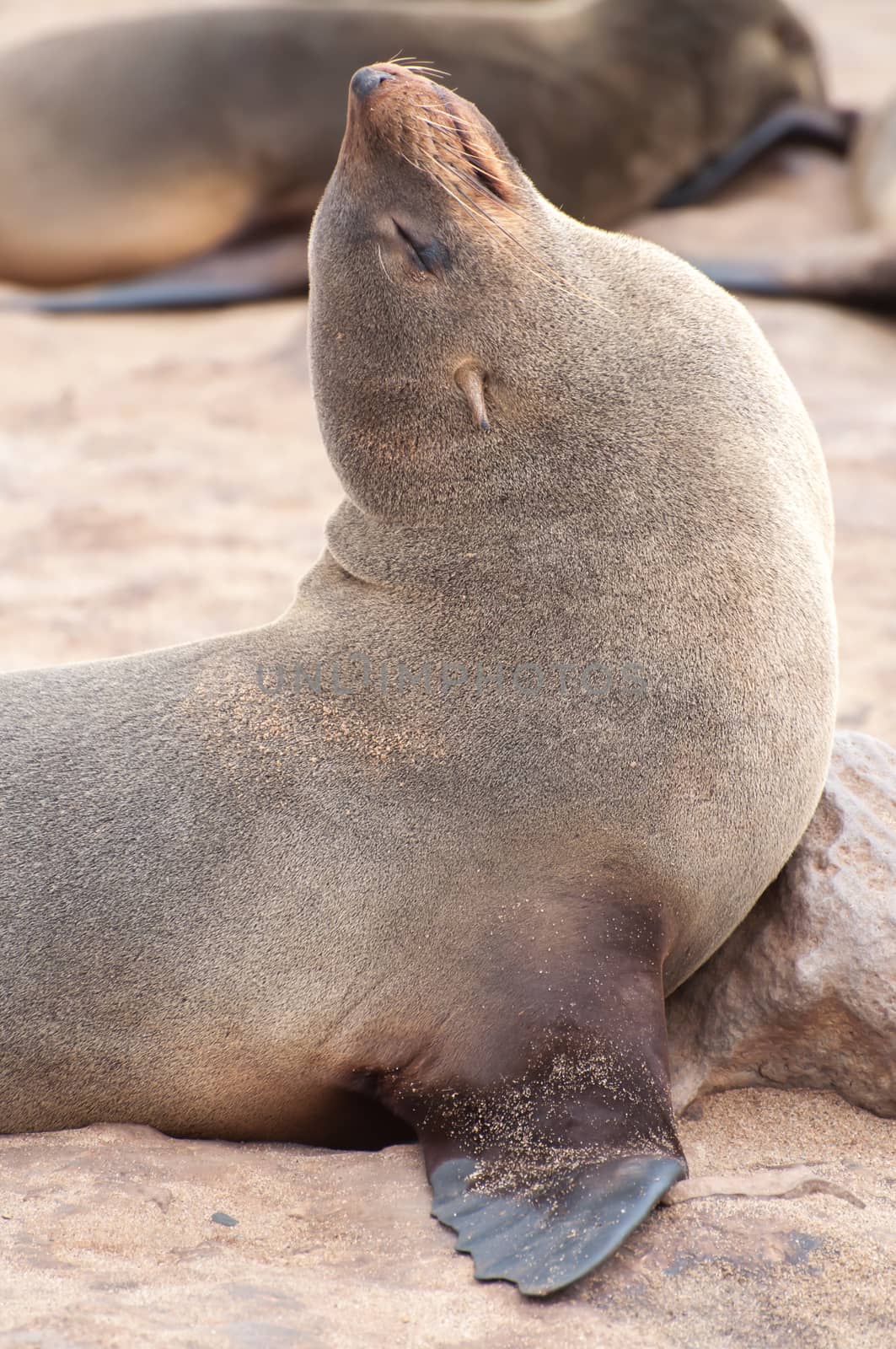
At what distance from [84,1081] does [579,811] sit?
0.99 metres

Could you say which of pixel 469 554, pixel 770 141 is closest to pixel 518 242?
pixel 469 554

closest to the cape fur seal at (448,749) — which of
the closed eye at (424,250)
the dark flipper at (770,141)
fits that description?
the closed eye at (424,250)

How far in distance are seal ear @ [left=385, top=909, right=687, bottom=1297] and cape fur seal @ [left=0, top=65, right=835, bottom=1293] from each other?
0.04 ft

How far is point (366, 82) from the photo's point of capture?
268cm

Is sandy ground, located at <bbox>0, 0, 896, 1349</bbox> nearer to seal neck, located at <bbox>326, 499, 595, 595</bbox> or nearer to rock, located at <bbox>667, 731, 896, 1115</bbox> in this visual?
rock, located at <bbox>667, 731, 896, 1115</bbox>

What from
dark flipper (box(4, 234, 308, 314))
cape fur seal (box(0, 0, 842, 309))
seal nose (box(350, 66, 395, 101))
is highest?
seal nose (box(350, 66, 395, 101))

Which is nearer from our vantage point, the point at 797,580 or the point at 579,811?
Result: the point at 579,811

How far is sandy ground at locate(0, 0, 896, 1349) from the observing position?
6.66 feet

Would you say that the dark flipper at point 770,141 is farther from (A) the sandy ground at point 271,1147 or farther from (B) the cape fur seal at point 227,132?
(B) the cape fur seal at point 227,132

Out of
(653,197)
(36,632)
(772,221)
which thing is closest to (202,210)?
(653,197)

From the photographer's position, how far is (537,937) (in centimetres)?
255

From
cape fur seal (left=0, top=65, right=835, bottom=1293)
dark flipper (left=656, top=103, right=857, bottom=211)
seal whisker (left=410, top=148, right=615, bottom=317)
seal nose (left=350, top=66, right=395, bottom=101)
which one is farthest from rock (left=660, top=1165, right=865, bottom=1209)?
dark flipper (left=656, top=103, right=857, bottom=211)

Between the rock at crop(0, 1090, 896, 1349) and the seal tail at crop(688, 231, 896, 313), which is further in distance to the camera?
the seal tail at crop(688, 231, 896, 313)

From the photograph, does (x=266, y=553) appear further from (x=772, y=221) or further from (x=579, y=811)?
(x=772, y=221)
